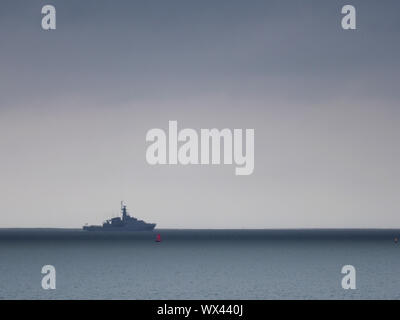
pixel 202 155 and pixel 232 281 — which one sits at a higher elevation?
pixel 202 155

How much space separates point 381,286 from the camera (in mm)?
72125

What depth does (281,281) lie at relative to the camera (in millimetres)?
76750

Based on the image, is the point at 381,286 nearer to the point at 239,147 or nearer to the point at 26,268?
the point at 239,147

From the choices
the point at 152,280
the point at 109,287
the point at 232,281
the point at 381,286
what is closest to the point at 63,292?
the point at 109,287

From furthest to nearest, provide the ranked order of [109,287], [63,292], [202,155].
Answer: [109,287]
[63,292]
[202,155]
